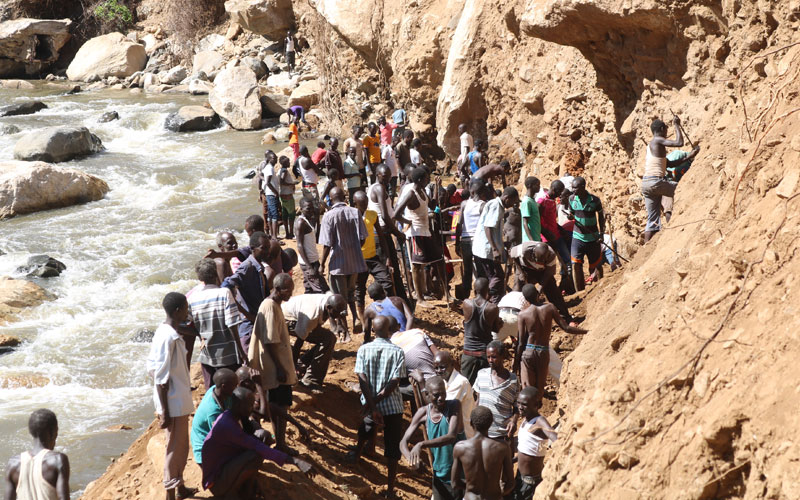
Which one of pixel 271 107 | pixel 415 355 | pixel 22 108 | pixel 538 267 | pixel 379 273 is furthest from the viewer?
pixel 22 108

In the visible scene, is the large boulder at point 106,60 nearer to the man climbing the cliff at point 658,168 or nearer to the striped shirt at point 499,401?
the man climbing the cliff at point 658,168

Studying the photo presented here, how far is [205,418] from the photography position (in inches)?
221

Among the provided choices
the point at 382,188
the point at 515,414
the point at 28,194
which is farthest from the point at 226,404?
the point at 28,194

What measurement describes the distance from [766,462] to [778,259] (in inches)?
43.6

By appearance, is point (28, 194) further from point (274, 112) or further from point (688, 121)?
point (688, 121)

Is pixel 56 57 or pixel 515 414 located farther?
pixel 56 57

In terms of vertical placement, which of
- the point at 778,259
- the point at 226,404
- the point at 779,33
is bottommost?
the point at 226,404

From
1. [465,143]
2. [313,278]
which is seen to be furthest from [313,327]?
[465,143]

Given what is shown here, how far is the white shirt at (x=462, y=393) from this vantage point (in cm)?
604

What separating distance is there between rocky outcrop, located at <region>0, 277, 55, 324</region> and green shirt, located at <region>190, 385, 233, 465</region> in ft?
26.3

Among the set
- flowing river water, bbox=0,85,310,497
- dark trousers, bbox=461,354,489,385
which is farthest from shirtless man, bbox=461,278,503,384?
flowing river water, bbox=0,85,310,497

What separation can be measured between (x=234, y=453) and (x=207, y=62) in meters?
28.6

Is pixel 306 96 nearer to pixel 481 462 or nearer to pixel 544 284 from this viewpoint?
pixel 544 284

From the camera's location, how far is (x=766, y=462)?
3.28m
